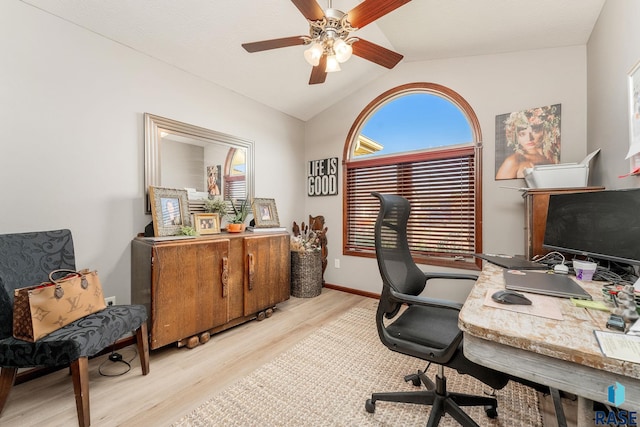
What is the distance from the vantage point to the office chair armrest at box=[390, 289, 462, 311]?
1161 mm

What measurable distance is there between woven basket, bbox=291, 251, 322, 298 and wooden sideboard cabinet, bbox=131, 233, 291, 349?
510 millimetres

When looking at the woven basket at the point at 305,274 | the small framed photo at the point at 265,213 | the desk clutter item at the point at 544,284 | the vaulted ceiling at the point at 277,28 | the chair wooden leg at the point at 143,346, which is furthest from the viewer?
the woven basket at the point at 305,274

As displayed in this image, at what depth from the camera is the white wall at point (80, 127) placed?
176 cm

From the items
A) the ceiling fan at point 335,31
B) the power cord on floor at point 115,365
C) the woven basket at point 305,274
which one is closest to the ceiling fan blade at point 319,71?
the ceiling fan at point 335,31

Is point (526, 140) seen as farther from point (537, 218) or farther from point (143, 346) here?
point (143, 346)

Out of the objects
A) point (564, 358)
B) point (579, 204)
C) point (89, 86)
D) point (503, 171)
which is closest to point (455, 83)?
point (503, 171)

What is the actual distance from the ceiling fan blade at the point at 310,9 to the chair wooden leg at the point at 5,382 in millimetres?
2495

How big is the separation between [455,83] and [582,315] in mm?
2677

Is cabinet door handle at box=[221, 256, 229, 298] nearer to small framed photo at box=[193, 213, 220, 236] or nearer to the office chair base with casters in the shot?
small framed photo at box=[193, 213, 220, 236]

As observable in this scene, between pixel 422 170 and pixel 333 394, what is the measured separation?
2419 mm

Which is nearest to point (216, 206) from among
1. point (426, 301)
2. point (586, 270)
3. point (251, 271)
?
point (251, 271)

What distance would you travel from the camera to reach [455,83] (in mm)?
2891

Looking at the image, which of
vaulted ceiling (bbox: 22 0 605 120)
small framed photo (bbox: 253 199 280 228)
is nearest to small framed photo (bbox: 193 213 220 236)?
small framed photo (bbox: 253 199 280 228)

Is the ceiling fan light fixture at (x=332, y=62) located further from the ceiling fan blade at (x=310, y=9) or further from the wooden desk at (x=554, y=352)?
the wooden desk at (x=554, y=352)
